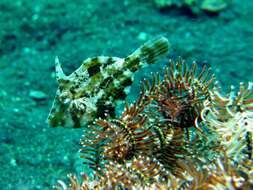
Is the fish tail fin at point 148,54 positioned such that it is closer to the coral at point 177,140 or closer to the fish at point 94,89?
the fish at point 94,89

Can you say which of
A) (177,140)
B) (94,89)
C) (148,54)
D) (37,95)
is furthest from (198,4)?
(177,140)

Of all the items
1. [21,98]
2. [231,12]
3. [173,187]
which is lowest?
[173,187]

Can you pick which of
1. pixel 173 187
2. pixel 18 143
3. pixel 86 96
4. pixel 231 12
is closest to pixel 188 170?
pixel 173 187

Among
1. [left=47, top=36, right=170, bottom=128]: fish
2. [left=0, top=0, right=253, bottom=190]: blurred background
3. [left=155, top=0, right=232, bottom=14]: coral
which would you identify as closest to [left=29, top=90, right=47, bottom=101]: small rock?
[left=0, top=0, right=253, bottom=190]: blurred background

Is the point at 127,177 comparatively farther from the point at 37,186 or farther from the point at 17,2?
the point at 17,2

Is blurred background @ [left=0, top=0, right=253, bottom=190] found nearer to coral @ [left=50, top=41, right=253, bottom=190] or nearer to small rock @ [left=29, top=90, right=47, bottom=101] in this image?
small rock @ [left=29, top=90, right=47, bottom=101]

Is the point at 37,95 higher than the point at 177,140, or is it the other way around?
the point at 37,95

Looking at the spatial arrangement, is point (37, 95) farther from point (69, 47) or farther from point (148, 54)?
point (148, 54)
